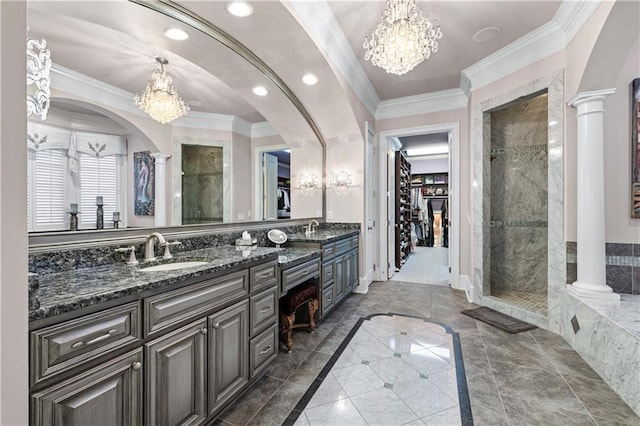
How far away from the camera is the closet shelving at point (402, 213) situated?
5.73m

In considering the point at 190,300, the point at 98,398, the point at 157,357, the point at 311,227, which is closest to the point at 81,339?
the point at 98,398

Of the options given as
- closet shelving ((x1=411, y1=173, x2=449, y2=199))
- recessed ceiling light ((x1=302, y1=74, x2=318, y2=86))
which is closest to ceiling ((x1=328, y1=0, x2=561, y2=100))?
recessed ceiling light ((x1=302, y1=74, x2=318, y2=86))

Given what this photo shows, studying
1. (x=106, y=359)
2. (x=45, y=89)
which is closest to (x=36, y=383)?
(x=106, y=359)

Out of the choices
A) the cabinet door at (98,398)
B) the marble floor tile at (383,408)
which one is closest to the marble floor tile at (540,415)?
the marble floor tile at (383,408)

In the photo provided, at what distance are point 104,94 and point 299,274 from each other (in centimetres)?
189

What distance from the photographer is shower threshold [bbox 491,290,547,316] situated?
10.5ft

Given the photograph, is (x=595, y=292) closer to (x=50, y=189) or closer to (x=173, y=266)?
(x=173, y=266)

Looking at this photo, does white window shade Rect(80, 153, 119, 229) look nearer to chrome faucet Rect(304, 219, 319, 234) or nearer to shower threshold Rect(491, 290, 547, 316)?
chrome faucet Rect(304, 219, 319, 234)

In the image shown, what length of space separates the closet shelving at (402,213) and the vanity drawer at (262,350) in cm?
410

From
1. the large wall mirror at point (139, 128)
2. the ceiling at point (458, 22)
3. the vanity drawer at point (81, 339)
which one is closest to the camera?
the vanity drawer at point (81, 339)

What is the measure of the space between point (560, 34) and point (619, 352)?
2.94m

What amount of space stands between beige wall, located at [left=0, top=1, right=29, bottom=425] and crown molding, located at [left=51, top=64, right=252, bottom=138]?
0.92 meters

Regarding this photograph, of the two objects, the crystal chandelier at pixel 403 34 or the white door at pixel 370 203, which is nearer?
the crystal chandelier at pixel 403 34

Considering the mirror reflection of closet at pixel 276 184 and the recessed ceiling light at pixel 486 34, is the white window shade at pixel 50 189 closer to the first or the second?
the mirror reflection of closet at pixel 276 184
